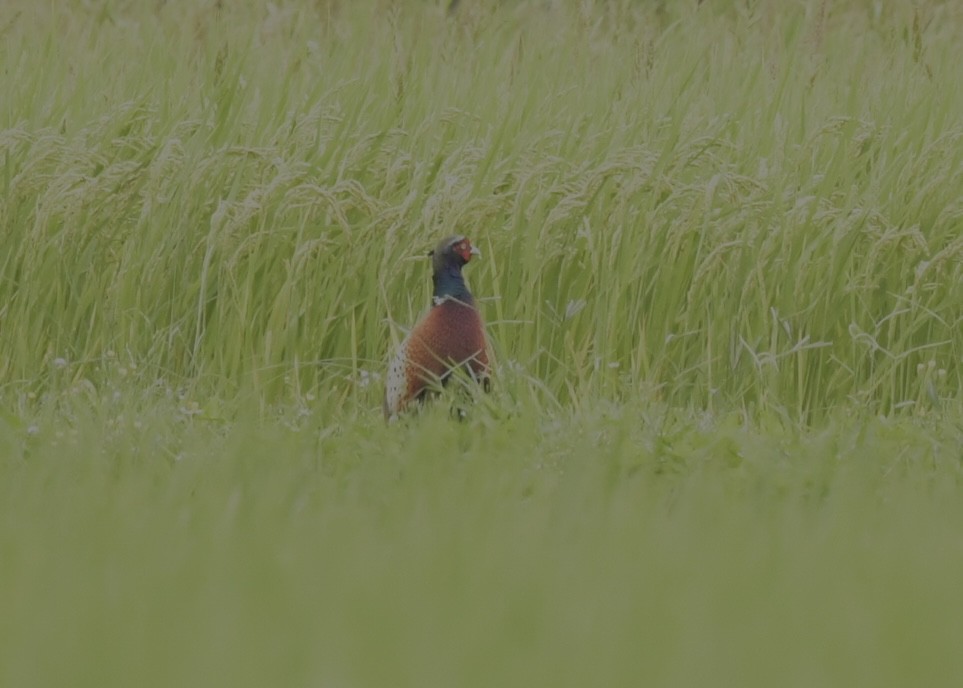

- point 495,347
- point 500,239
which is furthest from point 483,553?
point 500,239

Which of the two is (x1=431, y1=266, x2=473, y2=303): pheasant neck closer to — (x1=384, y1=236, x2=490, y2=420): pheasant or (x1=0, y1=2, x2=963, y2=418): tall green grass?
(x1=384, y1=236, x2=490, y2=420): pheasant

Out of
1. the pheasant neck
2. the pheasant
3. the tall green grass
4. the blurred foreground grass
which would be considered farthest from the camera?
the tall green grass

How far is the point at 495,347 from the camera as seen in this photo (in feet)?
18.1

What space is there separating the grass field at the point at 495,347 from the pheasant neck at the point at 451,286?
245 millimetres

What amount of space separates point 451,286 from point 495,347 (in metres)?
0.76

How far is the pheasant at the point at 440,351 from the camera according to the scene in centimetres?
462

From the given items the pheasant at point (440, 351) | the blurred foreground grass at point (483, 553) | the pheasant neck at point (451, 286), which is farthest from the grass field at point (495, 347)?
the pheasant neck at point (451, 286)

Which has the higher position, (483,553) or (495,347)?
(483,553)

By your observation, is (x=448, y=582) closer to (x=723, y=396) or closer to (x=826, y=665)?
(x=826, y=665)

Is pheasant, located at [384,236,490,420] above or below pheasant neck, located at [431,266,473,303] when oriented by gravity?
below

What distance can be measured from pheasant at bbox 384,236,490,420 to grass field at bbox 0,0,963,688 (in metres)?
0.12

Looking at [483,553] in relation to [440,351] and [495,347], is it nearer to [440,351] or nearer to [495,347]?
[440,351]

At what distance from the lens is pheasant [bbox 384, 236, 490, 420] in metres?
4.62

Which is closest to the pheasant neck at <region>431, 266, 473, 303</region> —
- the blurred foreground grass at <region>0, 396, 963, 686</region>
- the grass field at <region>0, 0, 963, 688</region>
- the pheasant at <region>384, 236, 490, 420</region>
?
the pheasant at <region>384, 236, 490, 420</region>
